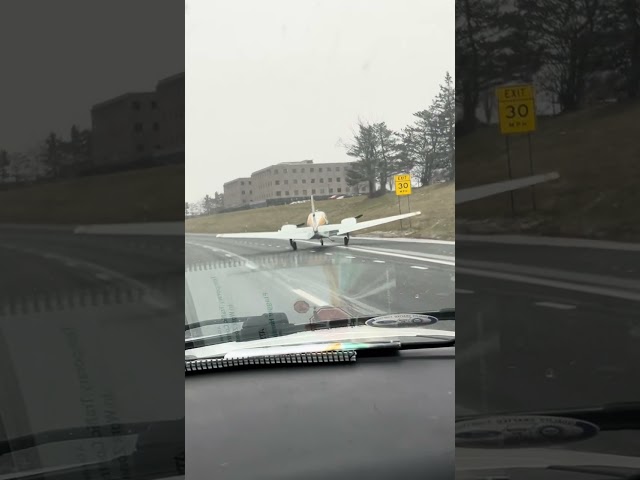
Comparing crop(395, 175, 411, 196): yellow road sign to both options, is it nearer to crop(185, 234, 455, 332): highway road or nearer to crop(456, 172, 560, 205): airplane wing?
crop(185, 234, 455, 332): highway road

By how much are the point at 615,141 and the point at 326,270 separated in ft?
10.8

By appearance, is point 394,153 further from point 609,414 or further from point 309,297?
point 609,414

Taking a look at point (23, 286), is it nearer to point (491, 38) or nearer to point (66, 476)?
point (66, 476)

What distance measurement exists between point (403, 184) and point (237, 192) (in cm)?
133

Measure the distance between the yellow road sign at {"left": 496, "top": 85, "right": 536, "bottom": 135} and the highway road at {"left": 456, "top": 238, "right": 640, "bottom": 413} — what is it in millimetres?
397

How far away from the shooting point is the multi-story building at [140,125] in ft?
6.12

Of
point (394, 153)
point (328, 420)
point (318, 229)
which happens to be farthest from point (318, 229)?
point (328, 420)

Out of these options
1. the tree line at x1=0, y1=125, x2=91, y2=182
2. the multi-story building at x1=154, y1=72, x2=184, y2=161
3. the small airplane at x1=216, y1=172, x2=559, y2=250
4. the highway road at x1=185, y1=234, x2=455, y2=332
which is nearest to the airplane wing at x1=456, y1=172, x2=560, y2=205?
the multi-story building at x1=154, y1=72, x2=184, y2=161

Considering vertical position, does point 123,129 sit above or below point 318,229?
above

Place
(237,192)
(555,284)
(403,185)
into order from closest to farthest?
(555,284) → (237,192) → (403,185)

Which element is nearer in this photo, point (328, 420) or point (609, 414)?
point (609, 414)

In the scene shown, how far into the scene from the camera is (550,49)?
2.09 m

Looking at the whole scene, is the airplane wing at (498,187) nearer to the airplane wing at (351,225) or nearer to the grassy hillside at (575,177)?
the grassy hillside at (575,177)

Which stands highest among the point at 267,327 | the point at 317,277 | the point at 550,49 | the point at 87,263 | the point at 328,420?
the point at 550,49
